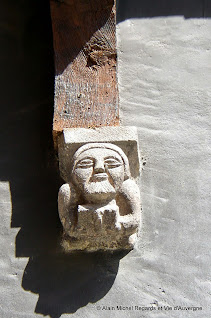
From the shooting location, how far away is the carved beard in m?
2.13

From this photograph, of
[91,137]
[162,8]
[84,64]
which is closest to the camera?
[91,137]

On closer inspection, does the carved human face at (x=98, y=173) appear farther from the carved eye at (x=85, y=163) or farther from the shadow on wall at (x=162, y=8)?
the shadow on wall at (x=162, y=8)

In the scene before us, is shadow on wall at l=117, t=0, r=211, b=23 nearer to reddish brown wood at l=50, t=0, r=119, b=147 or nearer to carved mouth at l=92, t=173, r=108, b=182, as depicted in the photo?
reddish brown wood at l=50, t=0, r=119, b=147

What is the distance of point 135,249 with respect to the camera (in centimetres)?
235

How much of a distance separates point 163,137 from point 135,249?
0.55 metres

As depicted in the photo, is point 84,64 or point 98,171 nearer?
point 98,171

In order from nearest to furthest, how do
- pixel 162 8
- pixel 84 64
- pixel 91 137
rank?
1. pixel 91 137
2. pixel 84 64
3. pixel 162 8

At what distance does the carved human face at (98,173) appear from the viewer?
2.14m

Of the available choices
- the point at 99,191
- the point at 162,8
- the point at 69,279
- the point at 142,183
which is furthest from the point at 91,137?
the point at 162,8

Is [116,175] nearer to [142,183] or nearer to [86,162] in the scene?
[86,162]

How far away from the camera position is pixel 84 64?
240 centimetres

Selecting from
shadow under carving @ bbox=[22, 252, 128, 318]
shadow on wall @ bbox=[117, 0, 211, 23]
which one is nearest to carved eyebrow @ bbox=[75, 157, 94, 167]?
shadow under carving @ bbox=[22, 252, 128, 318]

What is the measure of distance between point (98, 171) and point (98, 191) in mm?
83

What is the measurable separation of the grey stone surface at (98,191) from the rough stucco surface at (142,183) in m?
0.14
